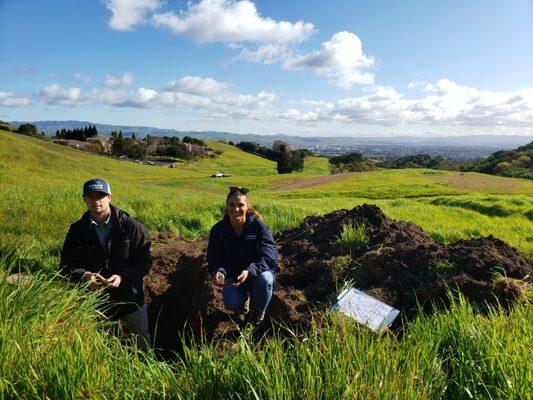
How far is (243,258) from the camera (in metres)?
5.38

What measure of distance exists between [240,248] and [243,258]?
15cm

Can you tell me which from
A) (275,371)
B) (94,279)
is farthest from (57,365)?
(94,279)

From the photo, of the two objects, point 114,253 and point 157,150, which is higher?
point 114,253

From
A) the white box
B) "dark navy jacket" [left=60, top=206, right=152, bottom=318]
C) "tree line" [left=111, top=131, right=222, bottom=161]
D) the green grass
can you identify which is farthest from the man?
"tree line" [left=111, top=131, right=222, bottom=161]

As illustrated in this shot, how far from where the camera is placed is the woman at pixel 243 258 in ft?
16.6

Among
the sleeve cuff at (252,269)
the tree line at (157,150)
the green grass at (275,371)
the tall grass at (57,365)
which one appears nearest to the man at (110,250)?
the sleeve cuff at (252,269)

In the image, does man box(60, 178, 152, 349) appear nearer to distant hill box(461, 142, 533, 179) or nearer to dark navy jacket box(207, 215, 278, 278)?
dark navy jacket box(207, 215, 278, 278)

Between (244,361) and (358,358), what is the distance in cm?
74

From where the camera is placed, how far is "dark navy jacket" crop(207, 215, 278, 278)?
521 cm

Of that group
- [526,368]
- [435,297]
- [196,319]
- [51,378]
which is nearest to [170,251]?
[196,319]

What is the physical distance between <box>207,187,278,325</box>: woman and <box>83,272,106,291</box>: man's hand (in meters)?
1.29

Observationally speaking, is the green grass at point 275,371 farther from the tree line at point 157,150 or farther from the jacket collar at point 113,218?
the tree line at point 157,150

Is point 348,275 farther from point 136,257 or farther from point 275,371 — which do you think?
point 275,371

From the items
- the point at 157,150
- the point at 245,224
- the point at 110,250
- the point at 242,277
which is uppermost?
the point at 245,224
